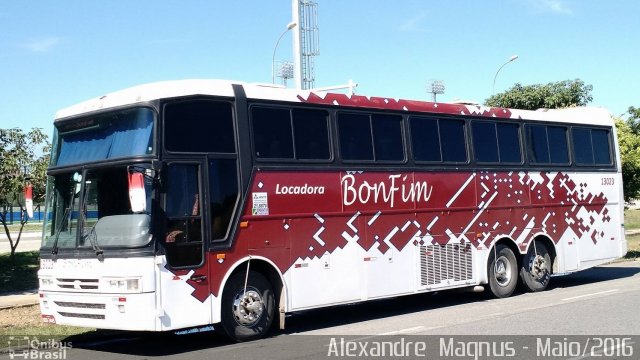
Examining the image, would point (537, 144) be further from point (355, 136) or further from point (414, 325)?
point (414, 325)

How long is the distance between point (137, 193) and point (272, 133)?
283 cm

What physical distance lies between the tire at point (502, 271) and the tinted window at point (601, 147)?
3.96 metres

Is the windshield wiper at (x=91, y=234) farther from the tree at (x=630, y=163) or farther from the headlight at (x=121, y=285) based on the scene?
the tree at (x=630, y=163)

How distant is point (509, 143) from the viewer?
613 inches

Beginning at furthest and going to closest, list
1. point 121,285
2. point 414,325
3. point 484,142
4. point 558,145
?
point 558,145 < point 484,142 < point 414,325 < point 121,285

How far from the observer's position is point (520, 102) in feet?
101

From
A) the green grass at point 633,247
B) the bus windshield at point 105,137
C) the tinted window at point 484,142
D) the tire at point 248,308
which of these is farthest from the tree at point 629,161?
the bus windshield at point 105,137

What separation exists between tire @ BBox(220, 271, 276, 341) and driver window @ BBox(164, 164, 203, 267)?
0.80m

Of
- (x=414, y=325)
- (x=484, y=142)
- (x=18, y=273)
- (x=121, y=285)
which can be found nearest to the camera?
(x=121, y=285)

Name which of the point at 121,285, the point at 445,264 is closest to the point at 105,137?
the point at 121,285

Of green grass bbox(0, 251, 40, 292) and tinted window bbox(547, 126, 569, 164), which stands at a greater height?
tinted window bbox(547, 126, 569, 164)

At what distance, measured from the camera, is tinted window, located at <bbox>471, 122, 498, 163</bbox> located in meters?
14.8
